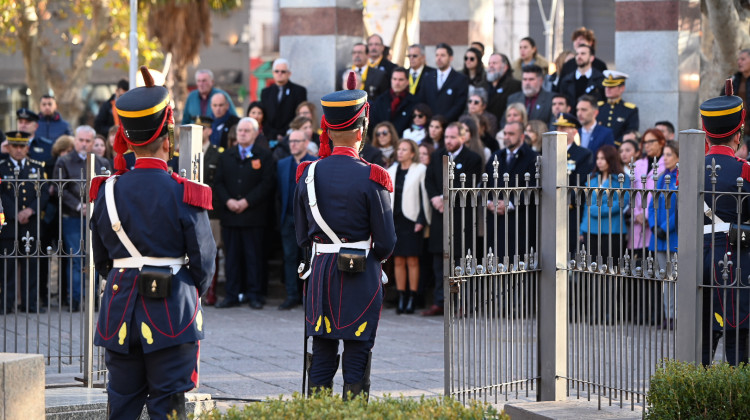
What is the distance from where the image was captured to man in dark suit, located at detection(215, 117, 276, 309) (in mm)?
13914

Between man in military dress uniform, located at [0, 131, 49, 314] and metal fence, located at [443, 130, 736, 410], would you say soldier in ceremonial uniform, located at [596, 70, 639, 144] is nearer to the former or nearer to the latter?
metal fence, located at [443, 130, 736, 410]

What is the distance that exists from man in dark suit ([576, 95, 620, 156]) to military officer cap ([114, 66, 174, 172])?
7288 mm

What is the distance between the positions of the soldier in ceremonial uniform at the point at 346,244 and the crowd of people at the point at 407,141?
4.70 m

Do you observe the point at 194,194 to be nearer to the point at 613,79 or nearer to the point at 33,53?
the point at 613,79

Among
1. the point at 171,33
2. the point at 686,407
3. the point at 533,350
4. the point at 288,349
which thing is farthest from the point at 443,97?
the point at 171,33

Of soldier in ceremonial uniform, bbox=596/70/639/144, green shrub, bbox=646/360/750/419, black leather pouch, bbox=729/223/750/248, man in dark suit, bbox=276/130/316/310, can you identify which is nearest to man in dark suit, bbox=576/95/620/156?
soldier in ceremonial uniform, bbox=596/70/639/144

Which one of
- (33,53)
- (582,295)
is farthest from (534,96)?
(33,53)

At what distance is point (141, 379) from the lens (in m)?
6.35


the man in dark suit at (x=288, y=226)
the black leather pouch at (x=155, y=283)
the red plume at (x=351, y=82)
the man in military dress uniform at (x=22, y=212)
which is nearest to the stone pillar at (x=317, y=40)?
the man in dark suit at (x=288, y=226)

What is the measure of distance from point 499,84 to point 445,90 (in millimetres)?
647

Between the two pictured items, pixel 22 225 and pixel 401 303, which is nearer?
pixel 22 225

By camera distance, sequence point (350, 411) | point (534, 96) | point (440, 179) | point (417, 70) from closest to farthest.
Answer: point (350, 411) → point (440, 179) → point (534, 96) → point (417, 70)

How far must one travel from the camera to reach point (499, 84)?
49.1 feet

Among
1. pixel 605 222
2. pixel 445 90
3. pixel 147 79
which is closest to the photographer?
pixel 147 79
